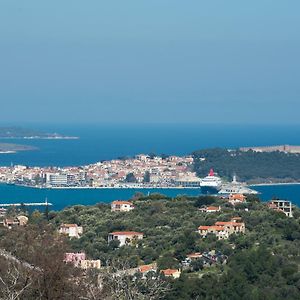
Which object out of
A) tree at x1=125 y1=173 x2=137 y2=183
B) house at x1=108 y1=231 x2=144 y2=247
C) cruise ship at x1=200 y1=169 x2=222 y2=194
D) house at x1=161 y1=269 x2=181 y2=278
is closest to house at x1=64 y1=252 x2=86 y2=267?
house at x1=161 y1=269 x2=181 y2=278

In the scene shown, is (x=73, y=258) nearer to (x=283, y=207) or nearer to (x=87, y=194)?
(x=283, y=207)

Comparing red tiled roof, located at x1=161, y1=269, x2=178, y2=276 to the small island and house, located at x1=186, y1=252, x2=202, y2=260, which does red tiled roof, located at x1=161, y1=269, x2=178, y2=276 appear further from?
the small island

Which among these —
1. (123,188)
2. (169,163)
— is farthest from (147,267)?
(169,163)

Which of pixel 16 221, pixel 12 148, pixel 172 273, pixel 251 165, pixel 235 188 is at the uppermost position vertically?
pixel 16 221

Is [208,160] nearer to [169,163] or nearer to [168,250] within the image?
[169,163]

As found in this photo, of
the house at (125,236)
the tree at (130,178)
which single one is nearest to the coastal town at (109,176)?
the tree at (130,178)

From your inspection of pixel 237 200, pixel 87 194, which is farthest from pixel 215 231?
pixel 87 194
